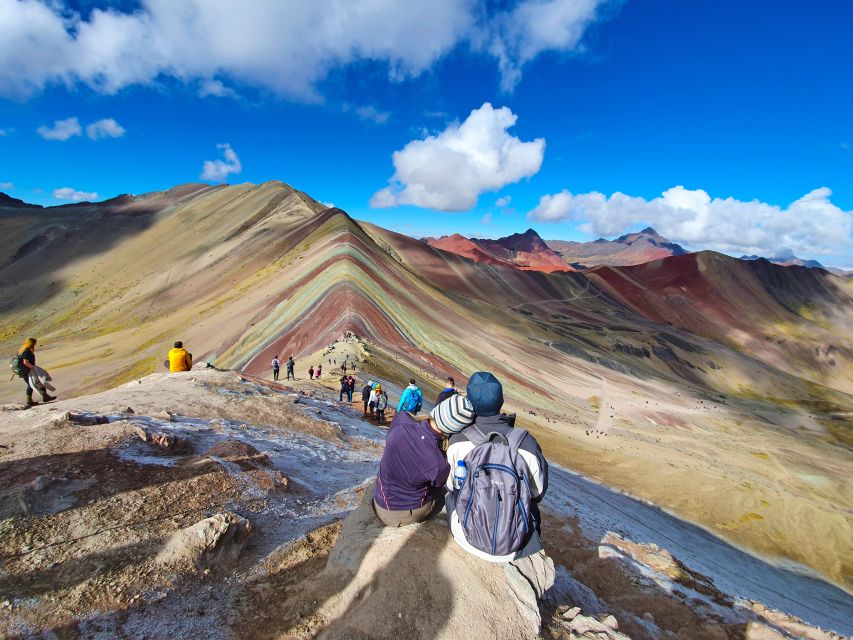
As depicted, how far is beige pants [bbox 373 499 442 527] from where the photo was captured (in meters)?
4.14

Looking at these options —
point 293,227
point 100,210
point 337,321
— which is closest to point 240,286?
point 293,227

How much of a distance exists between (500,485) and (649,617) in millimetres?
3212

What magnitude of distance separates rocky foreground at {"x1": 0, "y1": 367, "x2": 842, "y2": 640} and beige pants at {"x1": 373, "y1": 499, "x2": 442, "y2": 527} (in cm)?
10

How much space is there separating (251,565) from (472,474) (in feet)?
8.38

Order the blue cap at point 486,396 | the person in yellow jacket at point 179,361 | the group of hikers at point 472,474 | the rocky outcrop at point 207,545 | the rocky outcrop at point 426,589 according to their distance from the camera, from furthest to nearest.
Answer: the person in yellow jacket at point 179,361, the rocky outcrop at point 207,545, the blue cap at point 486,396, the group of hikers at point 472,474, the rocky outcrop at point 426,589

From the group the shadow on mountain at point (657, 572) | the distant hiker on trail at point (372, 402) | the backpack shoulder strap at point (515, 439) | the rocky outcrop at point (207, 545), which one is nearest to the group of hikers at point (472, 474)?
the backpack shoulder strap at point (515, 439)

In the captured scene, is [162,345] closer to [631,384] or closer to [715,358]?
[631,384]

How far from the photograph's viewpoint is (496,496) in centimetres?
331

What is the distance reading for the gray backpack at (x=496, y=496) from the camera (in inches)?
129

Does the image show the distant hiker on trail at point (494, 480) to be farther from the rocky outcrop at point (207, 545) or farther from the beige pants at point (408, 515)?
the rocky outcrop at point (207, 545)

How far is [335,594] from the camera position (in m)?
3.65

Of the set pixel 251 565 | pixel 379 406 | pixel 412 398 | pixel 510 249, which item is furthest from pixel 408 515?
pixel 510 249

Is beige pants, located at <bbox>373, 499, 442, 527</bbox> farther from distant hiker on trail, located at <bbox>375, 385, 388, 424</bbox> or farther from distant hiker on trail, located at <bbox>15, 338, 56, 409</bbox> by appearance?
distant hiker on trail, located at <bbox>375, 385, 388, 424</bbox>

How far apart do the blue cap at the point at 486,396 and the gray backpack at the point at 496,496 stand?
211 mm
